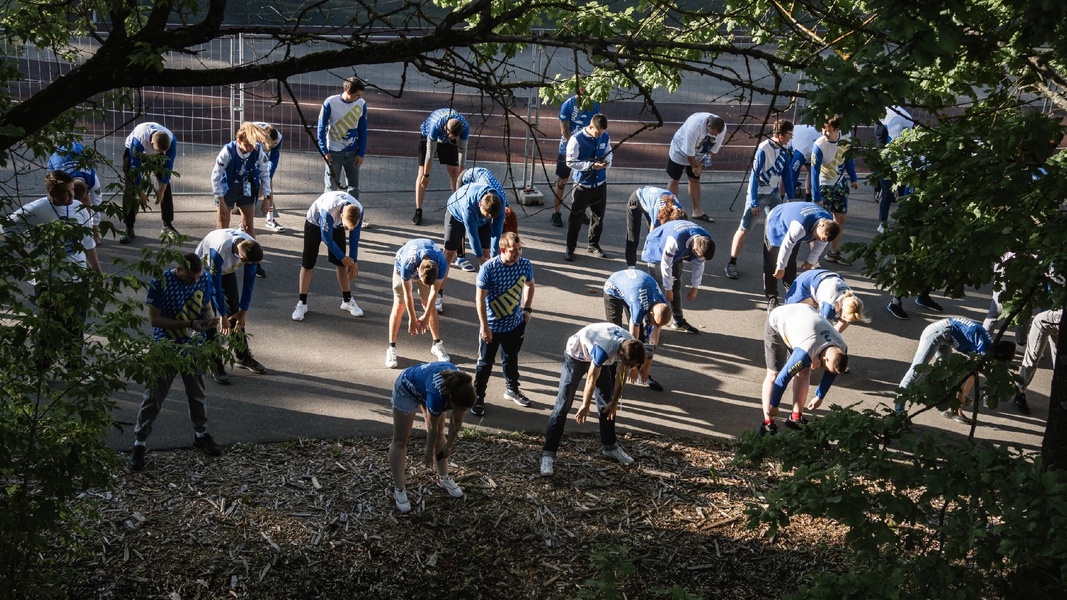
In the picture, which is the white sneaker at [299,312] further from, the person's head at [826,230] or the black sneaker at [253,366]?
the person's head at [826,230]

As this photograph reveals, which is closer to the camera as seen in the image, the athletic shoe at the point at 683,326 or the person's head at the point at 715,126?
the athletic shoe at the point at 683,326

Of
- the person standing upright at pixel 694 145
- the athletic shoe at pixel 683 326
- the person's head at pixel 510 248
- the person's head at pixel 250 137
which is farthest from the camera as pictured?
the person standing upright at pixel 694 145

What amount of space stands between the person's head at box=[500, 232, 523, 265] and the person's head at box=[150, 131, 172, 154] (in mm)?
4492

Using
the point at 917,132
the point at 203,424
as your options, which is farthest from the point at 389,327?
the point at 917,132

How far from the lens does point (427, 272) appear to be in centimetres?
884

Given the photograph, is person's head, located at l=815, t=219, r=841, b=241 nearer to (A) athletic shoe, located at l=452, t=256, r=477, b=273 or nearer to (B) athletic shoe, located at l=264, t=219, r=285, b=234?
(A) athletic shoe, located at l=452, t=256, r=477, b=273

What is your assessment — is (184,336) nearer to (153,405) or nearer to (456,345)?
(153,405)

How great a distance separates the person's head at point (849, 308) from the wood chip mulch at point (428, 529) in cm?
193

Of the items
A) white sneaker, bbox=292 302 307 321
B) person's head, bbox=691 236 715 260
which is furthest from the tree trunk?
white sneaker, bbox=292 302 307 321

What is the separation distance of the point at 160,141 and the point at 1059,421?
30.4ft

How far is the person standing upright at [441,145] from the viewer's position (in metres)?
12.1

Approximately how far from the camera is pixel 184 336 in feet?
25.1

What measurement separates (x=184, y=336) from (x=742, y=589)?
4.55m

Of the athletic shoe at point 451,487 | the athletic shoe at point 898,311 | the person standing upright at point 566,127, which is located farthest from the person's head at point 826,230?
the athletic shoe at point 451,487
